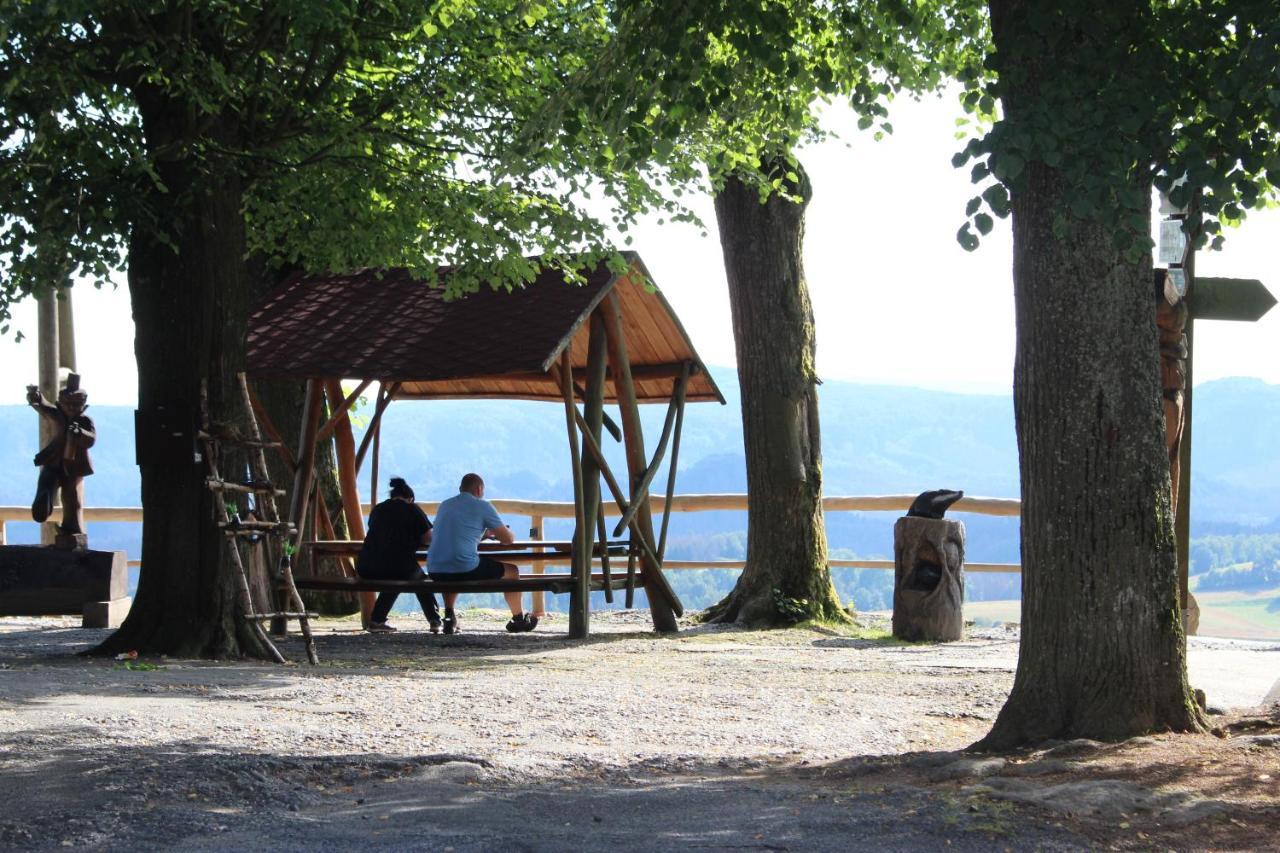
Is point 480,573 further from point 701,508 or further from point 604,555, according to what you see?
point 701,508

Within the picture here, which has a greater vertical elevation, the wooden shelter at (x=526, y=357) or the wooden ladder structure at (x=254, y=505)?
the wooden shelter at (x=526, y=357)

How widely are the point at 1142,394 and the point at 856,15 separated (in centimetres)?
313

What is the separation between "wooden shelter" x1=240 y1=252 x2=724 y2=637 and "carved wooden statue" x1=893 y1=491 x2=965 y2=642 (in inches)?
84.8

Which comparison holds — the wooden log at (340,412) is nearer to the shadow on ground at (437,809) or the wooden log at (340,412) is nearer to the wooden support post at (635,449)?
the wooden support post at (635,449)

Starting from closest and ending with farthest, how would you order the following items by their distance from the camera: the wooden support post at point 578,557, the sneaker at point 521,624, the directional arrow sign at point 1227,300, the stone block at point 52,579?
the directional arrow sign at point 1227,300 → the wooden support post at point 578,557 → the sneaker at point 521,624 → the stone block at point 52,579

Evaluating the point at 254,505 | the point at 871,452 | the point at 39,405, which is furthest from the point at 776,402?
the point at 871,452

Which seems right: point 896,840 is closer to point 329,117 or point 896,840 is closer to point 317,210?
point 329,117

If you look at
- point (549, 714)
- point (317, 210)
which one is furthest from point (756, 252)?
point (549, 714)

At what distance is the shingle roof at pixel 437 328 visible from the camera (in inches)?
493

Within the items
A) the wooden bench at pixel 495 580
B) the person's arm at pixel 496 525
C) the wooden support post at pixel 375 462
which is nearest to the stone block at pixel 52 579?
the wooden bench at pixel 495 580

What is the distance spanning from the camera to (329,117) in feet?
37.8

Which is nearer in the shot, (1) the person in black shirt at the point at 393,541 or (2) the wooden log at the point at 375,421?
(1) the person in black shirt at the point at 393,541

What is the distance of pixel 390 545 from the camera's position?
13.5 m

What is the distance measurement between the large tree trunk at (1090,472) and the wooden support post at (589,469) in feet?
23.3
